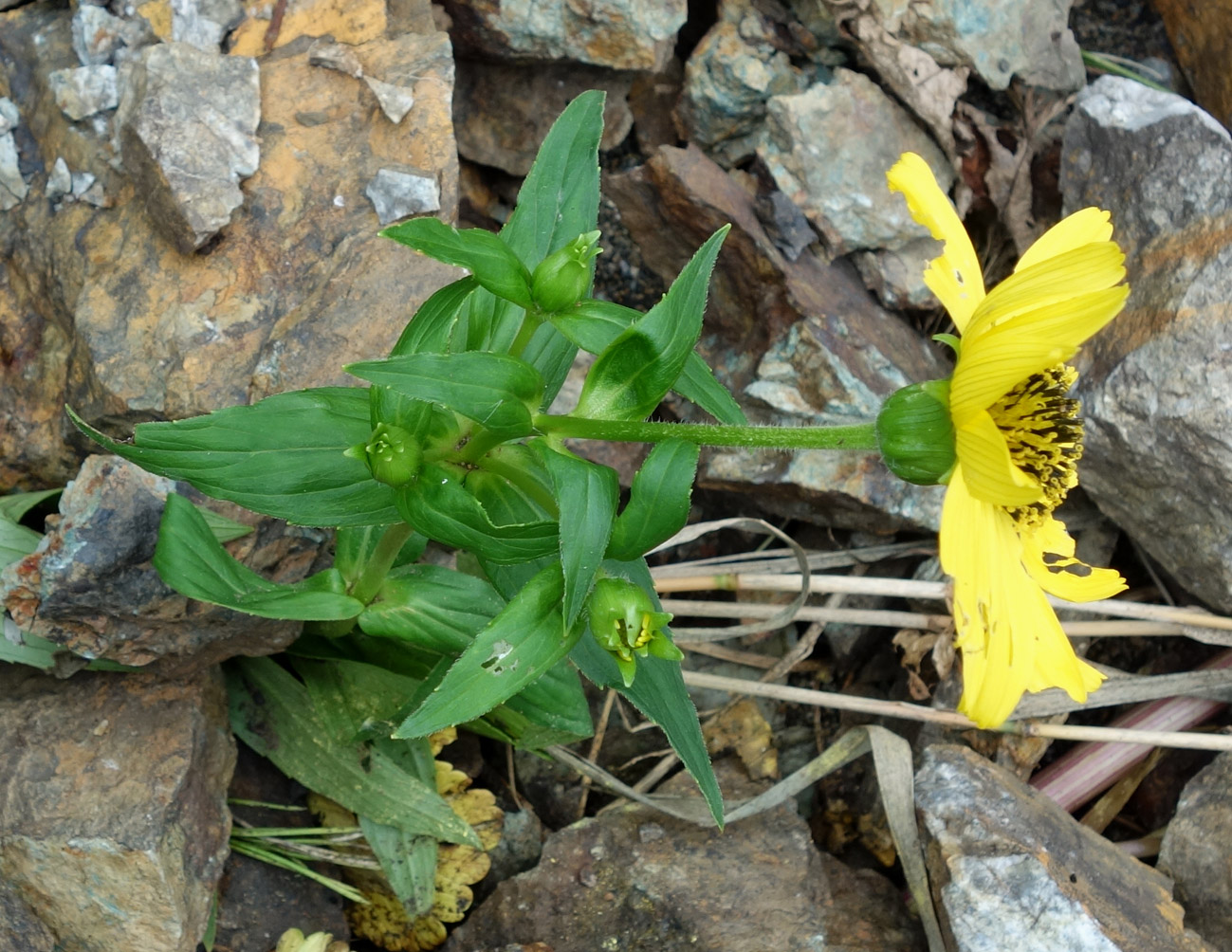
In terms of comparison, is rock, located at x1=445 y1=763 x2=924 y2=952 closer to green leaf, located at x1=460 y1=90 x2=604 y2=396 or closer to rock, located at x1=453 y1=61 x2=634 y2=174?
green leaf, located at x1=460 y1=90 x2=604 y2=396

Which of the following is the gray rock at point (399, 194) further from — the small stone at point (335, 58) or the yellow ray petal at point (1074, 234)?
the yellow ray petal at point (1074, 234)

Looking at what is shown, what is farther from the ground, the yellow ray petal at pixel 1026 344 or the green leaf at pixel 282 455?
the yellow ray petal at pixel 1026 344

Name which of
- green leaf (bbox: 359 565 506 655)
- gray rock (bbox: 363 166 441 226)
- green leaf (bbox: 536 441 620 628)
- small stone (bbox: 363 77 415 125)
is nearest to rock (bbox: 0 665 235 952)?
green leaf (bbox: 359 565 506 655)

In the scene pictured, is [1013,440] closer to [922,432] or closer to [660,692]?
[922,432]

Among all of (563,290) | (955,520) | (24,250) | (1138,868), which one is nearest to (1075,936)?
(1138,868)

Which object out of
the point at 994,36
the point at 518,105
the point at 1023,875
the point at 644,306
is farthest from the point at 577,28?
the point at 1023,875

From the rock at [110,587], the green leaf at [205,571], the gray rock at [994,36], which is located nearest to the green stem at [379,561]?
the green leaf at [205,571]

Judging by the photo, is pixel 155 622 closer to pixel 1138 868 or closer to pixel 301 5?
pixel 301 5
